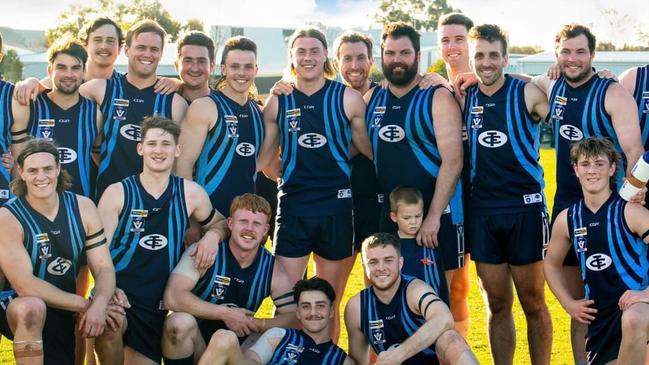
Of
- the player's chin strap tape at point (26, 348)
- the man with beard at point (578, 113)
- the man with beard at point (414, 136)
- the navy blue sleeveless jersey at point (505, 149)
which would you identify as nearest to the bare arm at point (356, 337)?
the man with beard at point (414, 136)

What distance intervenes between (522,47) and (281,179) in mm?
57776

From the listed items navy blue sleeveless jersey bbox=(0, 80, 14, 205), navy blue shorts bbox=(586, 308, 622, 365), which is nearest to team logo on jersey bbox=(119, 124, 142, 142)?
navy blue sleeveless jersey bbox=(0, 80, 14, 205)

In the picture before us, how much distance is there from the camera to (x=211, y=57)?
7.18m

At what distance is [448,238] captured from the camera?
6695 mm

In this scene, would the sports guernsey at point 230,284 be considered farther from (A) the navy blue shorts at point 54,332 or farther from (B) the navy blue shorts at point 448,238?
(B) the navy blue shorts at point 448,238

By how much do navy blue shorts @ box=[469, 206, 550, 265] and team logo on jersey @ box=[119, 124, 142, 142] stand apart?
2530 mm

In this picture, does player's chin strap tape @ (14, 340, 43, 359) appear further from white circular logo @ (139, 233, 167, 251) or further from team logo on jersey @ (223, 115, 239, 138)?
team logo on jersey @ (223, 115, 239, 138)

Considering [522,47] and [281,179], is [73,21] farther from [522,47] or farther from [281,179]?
[281,179]

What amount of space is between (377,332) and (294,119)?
179 centimetres

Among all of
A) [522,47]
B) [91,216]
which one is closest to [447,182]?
[91,216]

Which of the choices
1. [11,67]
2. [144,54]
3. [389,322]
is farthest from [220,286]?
[11,67]

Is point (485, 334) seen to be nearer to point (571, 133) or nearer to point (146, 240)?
point (571, 133)

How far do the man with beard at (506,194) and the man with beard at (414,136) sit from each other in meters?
0.17

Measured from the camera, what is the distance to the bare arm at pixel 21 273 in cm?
559
